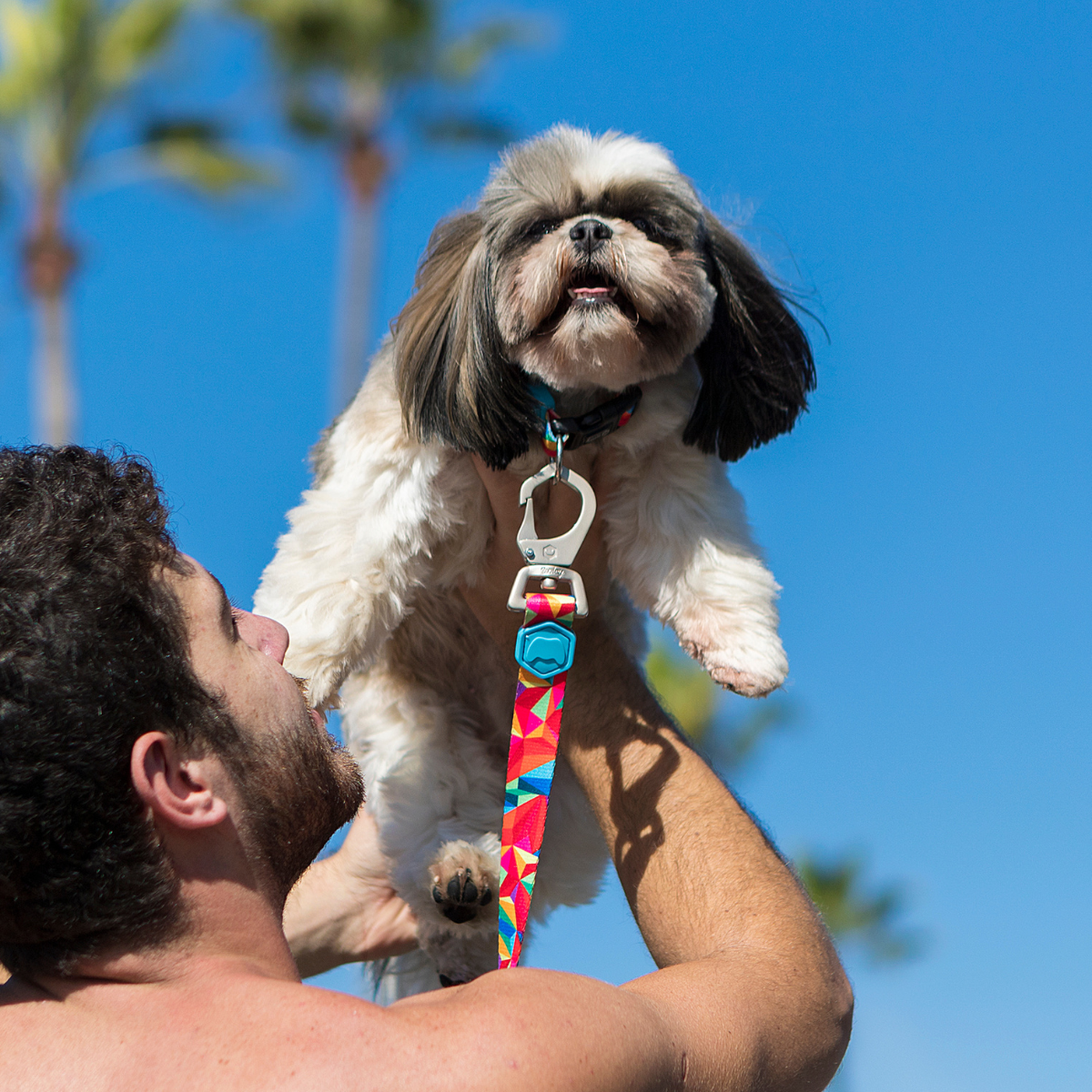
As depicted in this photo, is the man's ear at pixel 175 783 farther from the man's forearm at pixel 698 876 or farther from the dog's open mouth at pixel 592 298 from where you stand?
the dog's open mouth at pixel 592 298

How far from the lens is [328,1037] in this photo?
5.79 ft

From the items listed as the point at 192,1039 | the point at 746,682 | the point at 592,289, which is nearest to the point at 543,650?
Answer: the point at 746,682

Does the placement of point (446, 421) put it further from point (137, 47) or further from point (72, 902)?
point (137, 47)

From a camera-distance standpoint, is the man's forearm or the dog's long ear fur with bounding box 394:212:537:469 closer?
the man's forearm

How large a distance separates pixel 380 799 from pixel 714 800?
4.22ft

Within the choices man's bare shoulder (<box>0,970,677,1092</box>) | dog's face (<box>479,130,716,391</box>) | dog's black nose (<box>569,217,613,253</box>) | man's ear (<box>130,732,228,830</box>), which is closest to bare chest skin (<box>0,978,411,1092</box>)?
man's bare shoulder (<box>0,970,677,1092</box>)

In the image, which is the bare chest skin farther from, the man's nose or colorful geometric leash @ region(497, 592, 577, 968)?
colorful geometric leash @ region(497, 592, 577, 968)

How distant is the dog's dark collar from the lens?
3240 millimetres

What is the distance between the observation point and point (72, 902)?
1908 millimetres

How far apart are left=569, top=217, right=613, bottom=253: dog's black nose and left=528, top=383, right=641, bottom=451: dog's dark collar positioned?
0.36m

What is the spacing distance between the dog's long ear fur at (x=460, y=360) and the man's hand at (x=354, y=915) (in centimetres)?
129

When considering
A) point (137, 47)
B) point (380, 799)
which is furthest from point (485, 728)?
point (137, 47)

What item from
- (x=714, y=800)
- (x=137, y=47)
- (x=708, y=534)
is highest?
(x=137, y=47)

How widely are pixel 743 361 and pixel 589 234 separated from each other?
20.4 inches
